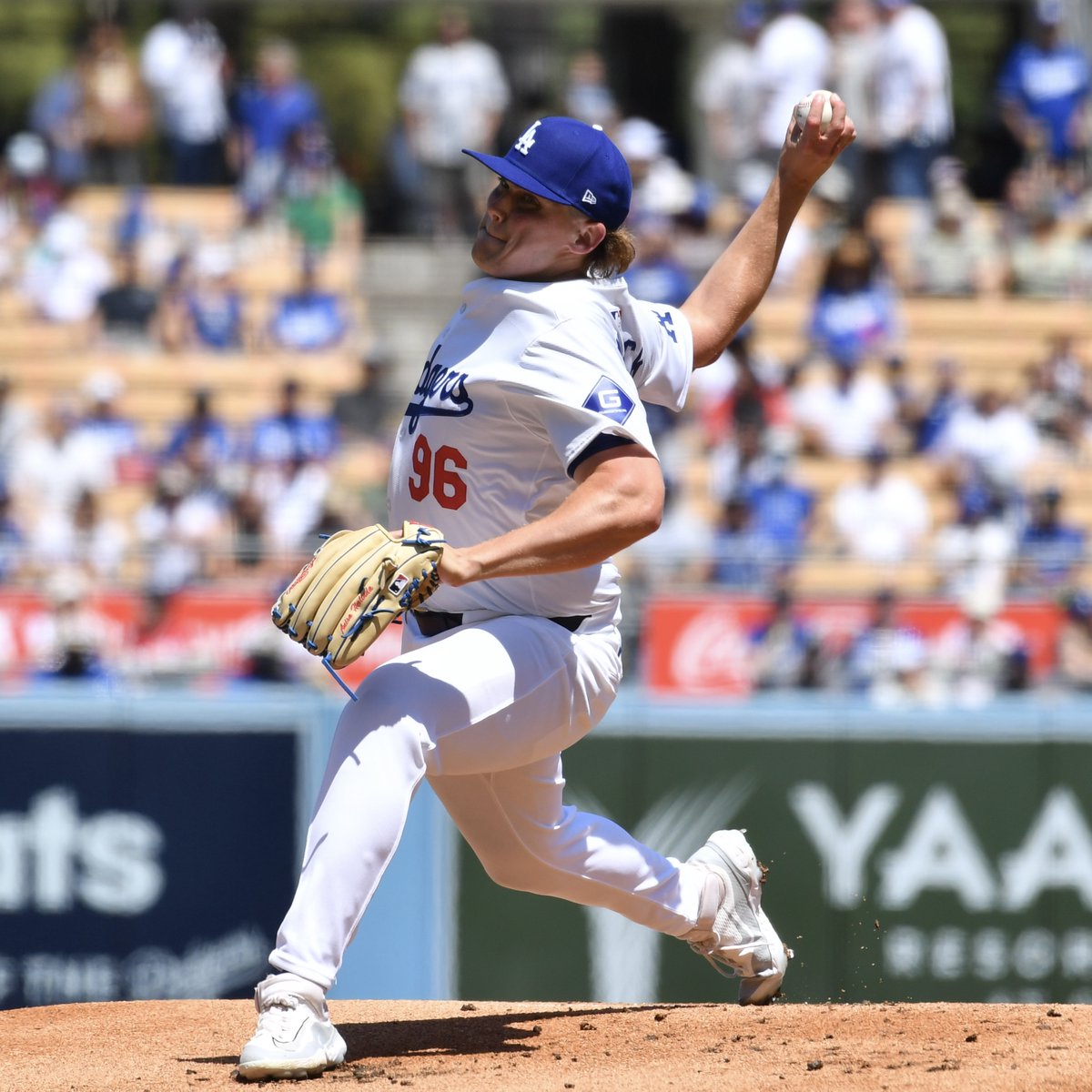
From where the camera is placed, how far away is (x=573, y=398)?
3775 millimetres

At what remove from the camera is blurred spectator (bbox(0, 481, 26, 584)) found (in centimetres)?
938

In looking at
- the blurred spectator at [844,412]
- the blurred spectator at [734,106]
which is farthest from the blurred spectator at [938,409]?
the blurred spectator at [734,106]

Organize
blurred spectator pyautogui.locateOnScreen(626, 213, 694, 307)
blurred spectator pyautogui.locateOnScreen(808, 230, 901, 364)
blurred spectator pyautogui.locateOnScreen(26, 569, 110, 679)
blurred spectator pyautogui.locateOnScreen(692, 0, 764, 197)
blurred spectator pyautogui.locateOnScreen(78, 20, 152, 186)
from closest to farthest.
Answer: blurred spectator pyautogui.locateOnScreen(26, 569, 110, 679)
blurred spectator pyautogui.locateOnScreen(626, 213, 694, 307)
blurred spectator pyautogui.locateOnScreen(808, 230, 901, 364)
blurred spectator pyautogui.locateOnScreen(692, 0, 764, 197)
blurred spectator pyautogui.locateOnScreen(78, 20, 152, 186)

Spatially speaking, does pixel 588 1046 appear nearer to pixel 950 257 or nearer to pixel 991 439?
pixel 991 439

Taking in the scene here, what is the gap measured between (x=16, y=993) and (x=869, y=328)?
23.3ft

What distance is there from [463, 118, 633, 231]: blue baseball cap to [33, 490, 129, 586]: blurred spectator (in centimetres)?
593

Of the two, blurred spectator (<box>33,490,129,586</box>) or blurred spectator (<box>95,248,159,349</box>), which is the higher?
blurred spectator (<box>95,248,159,349</box>)

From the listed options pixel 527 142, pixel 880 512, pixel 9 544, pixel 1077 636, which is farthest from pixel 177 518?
pixel 527 142

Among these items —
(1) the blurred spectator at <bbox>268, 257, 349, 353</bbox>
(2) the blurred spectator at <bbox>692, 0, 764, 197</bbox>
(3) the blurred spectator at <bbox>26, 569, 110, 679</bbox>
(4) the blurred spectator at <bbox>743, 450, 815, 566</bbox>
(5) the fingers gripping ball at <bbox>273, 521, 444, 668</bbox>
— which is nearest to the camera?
(5) the fingers gripping ball at <bbox>273, 521, 444, 668</bbox>

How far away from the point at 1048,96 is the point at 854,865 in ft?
26.4

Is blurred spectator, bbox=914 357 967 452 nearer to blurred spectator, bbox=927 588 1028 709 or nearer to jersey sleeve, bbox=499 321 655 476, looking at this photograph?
blurred spectator, bbox=927 588 1028 709

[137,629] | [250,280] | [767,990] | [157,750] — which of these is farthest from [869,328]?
[767,990]

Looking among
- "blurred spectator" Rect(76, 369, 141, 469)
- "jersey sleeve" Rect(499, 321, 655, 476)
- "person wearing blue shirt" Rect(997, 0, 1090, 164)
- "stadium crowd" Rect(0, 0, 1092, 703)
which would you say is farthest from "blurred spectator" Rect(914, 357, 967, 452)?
"jersey sleeve" Rect(499, 321, 655, 476)

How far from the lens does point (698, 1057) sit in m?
4.02
